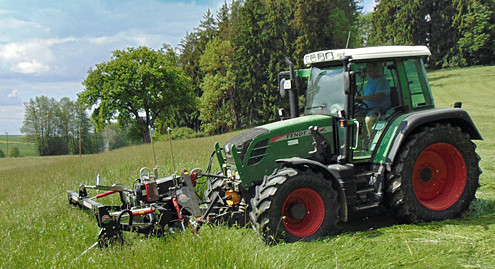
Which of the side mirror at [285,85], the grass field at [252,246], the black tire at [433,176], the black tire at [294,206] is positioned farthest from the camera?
the side mirror at [285,85]

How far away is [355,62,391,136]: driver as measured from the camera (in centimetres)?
570

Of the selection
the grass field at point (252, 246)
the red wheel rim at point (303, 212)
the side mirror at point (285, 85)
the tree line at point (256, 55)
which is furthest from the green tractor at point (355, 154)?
the tree line at point (256, 55)

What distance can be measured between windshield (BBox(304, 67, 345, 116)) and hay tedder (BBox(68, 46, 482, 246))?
2cm

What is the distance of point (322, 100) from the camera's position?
232 inches

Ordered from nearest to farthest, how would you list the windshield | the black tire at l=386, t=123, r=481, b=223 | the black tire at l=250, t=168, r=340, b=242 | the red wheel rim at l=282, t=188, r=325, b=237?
the black tire at l=250, t=168, r=340, b=242 < the red wheel rim at l=282, t=188, r=325, b=237 < the black tire at l=386, t=123, r=481, b=223 < the windshield

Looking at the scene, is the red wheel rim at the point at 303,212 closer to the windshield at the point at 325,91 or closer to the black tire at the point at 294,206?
the black tire at the point at 294,206

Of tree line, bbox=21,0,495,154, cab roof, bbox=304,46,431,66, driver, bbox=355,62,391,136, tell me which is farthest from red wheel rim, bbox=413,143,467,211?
tree line, bbox=21,0,495,154

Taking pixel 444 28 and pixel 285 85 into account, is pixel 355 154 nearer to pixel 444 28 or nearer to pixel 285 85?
pixel 285 85

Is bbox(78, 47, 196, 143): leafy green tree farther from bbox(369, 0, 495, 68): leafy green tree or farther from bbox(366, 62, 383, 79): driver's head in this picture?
bbox(366, 62, 383, 79): driver's head

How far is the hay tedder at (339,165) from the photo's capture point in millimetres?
5004

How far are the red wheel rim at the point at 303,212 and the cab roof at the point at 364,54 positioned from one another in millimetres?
1880

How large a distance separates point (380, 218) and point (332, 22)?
34.2 meters

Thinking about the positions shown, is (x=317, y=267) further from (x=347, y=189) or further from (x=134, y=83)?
(x=134, y=83)

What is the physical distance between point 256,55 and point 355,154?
36629mm
